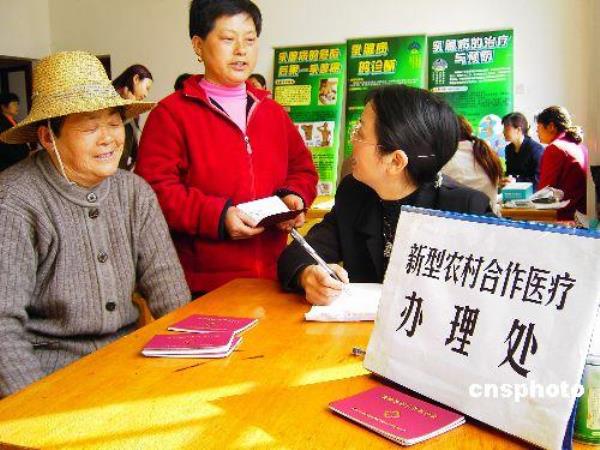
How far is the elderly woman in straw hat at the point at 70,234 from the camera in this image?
59.6 inches

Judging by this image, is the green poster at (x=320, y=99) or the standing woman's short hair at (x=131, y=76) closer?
the standing woman's short hair at (x=131, y=76)

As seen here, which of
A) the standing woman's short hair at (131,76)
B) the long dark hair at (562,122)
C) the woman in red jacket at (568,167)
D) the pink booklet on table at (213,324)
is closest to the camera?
the pink booklet on table at (213,324)

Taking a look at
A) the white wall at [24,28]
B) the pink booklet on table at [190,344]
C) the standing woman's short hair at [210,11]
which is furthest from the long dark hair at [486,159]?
the white wall at [24,28]

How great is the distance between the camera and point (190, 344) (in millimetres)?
1215

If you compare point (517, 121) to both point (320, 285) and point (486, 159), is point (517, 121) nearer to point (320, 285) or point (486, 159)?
point (486, 159)

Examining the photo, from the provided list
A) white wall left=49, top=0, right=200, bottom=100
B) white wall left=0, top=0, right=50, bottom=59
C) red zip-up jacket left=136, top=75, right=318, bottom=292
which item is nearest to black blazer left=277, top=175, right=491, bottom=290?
red zip-up jacket left=136, top=75, right=318, bottom=292

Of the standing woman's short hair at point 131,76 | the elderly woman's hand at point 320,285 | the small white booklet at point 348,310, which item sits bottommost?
the small white booklet at point 348,310

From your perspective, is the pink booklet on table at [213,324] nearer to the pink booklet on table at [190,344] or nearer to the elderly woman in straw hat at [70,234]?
the pink booklet on table at [190,344]

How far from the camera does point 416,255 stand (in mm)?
1013

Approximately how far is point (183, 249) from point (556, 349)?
1.40 m

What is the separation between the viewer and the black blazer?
161 cm

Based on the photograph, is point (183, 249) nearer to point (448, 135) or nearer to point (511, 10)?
point (448, 135)

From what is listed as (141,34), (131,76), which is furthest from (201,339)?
(141,34)

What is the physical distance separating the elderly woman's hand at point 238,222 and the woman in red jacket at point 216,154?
2 cm
